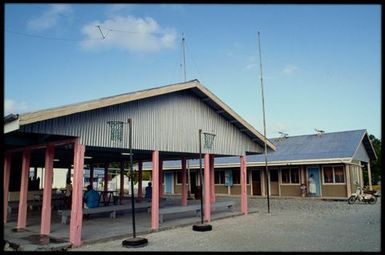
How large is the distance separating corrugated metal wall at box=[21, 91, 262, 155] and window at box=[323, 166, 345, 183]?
11444 millimetres

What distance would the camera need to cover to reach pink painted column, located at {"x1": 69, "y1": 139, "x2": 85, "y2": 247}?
9.58 meters

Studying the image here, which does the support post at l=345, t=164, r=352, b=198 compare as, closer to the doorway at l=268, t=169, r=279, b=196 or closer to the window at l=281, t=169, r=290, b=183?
the window at l=281, t=169, r=290, b=183

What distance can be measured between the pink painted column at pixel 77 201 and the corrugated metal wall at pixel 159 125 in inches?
16.9

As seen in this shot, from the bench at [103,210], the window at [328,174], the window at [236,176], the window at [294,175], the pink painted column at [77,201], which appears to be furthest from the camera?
the window at [236,176]

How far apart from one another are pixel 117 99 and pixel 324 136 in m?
22.7

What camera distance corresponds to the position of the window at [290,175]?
27.2 meters

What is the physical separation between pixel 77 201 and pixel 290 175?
2067 centimetres

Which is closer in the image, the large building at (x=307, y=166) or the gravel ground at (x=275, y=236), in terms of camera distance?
the gravel ground at (x=275, y=236)

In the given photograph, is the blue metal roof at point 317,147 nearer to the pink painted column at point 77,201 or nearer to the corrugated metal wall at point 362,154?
the corrugated metal wall at point 362,154

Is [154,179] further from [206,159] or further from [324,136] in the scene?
[324,136]

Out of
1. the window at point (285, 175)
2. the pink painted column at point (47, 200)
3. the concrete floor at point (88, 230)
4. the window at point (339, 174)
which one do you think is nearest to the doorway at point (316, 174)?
the window at point (339, 174)

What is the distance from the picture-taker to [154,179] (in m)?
12.0

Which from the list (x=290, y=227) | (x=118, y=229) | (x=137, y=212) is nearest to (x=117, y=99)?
(x=118, y=229)

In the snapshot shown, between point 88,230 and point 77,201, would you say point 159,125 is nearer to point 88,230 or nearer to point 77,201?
point 77,201
